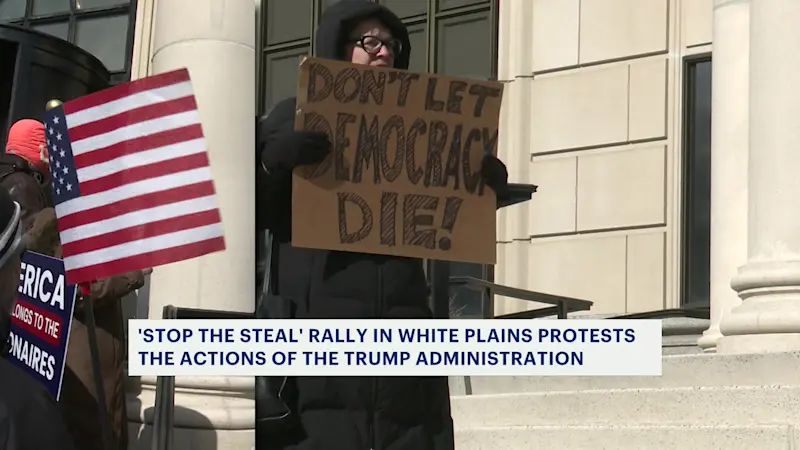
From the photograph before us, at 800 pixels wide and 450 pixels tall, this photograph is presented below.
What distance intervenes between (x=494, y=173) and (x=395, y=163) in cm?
32

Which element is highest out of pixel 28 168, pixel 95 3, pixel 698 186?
pixel 95 3

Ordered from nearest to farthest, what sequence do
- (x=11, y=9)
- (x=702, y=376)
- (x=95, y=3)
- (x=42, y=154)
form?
(x=42, y=154) → (x=702, y=376) → (x=95, y=3) → (x=11, y=9)

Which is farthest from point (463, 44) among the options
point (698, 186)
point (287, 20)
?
point (698, 186)

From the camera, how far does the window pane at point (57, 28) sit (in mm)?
16781

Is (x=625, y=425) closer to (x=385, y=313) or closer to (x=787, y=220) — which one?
(x=787, y=220)

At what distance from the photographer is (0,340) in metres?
2.79

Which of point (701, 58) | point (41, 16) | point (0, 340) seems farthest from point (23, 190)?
point (41, 16)

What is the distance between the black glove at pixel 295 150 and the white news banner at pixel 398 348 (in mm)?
591

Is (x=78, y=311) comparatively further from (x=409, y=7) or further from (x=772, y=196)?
(x=409, y=7)

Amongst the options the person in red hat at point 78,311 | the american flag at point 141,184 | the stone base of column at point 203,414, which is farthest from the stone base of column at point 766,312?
the american flag at point 141,184

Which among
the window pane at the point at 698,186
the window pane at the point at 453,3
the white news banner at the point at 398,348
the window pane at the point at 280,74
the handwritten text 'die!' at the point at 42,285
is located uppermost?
the window pane at the point at 453,3

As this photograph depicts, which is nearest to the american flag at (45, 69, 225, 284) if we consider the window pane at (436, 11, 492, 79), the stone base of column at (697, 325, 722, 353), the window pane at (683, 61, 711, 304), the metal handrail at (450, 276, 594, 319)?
the metal handrail at (450, 276, 594, 319)

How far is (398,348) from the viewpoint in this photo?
4.79 meters

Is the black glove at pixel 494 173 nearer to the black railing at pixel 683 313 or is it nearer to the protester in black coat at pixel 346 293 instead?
the protester in black coat at pixel 346 293
